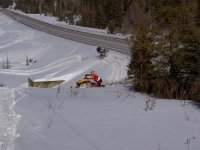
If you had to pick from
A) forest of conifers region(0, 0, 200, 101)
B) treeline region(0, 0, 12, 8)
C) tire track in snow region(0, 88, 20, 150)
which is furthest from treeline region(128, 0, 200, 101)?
treeline region(0, 0, 12, 8)

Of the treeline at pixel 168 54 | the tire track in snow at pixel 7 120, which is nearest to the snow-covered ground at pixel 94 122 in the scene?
the tire track in snow at pixel 7 120

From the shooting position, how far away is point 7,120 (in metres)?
6.69

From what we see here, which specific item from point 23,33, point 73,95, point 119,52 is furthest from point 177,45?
point 23,33

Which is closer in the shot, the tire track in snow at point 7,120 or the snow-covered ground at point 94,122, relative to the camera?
the tire track in snow at point 7,120

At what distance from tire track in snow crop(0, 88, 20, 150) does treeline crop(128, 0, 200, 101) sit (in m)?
3.65

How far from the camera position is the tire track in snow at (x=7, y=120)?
218 inches

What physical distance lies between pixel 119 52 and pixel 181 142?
29350 millimetres

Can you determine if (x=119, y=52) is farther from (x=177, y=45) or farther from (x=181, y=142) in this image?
(x=181, y=142)

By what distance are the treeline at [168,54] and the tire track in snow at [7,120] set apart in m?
3.65

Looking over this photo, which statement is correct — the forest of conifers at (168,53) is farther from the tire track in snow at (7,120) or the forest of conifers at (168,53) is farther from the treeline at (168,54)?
the tire track in snow at (7,120)

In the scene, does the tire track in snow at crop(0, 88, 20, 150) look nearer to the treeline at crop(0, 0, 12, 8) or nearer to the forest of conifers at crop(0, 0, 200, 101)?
the forest of conifers at crop(0, 0, 200, 101)

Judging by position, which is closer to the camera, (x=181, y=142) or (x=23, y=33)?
(x=181, y=142)

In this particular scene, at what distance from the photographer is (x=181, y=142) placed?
579 cm

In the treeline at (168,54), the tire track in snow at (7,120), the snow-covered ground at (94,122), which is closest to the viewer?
the tire track in snow at (7,120)
